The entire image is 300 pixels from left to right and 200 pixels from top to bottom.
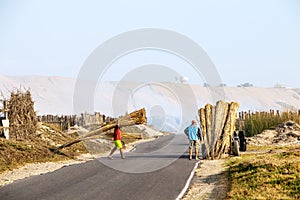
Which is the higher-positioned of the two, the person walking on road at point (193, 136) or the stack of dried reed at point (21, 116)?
the stack of dried reed at point (21, 116)

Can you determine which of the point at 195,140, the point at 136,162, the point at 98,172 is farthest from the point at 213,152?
the point at 98,172

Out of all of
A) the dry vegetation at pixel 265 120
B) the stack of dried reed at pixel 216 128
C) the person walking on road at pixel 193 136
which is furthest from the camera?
the dry vegetation at pixel 265 120

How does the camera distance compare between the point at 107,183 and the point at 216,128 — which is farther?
the point at 216,128

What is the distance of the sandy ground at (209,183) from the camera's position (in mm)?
13930

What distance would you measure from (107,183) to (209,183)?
353cm

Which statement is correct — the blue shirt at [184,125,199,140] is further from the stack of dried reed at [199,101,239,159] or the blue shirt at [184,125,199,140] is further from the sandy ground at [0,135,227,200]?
the sandy ground at [0,135,227,200]

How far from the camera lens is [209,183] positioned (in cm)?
1627

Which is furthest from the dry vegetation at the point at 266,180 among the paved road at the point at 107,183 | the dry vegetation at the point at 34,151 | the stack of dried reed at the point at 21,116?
the stack of dried reed at the point at 21,116

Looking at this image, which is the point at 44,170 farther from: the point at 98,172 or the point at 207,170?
the point at 207,170

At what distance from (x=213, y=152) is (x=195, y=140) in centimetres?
115

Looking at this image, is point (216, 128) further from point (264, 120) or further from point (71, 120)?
point (71, 120)

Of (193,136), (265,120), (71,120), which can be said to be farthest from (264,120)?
(193,136)

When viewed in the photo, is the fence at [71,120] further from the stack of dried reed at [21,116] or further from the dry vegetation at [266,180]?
the dry vegetation at [266,180]

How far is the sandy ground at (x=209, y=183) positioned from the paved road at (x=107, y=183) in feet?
1.41
